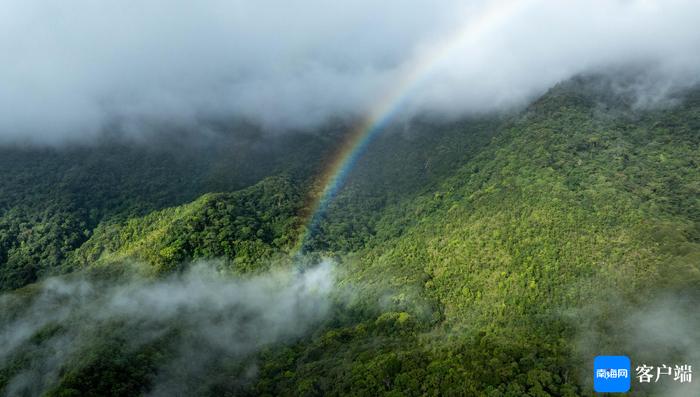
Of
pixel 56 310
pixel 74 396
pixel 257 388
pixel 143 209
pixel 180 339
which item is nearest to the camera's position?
pixel 74 396

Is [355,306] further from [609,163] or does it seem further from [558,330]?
[609,163]

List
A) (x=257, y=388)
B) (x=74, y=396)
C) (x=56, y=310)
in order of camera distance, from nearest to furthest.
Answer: (x=74, y=396) < (x=257, y=388) < (x=56, y=310)

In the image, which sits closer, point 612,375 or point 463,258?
point 612,375

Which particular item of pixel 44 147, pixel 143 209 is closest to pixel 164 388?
pixel 143 209

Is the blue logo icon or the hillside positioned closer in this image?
the blue logo icon
